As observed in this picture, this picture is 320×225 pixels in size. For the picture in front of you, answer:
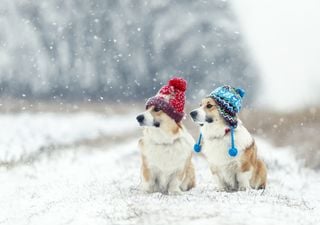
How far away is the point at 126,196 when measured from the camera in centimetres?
941

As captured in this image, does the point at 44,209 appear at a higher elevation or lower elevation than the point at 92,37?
lower

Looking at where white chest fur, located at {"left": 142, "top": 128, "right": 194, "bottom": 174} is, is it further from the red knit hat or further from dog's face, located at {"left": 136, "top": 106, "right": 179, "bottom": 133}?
the red knit hat

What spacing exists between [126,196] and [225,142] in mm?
1844

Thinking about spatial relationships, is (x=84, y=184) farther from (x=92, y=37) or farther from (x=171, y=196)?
(x=92, y=37)

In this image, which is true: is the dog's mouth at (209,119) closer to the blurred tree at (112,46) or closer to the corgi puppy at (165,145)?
the corgi puppy at (165,145)

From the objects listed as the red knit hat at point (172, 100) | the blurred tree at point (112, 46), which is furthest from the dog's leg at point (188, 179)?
the blurred tree at point (112, 46)

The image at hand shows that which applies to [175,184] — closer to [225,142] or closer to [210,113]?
[225,142]

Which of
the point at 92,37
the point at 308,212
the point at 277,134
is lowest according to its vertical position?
→ the point at 308,212

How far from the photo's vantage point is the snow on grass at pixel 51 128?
683 inches

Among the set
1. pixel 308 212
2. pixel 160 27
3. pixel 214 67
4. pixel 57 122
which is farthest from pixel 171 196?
pixel 160 27

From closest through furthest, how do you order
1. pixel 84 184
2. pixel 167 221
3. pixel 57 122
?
pixel 167 221 < pixel 84 184 < pixel 57 122

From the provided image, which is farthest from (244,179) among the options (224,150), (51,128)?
(51,128)

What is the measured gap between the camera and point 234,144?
9562 mm

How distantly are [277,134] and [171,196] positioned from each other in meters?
8.71
